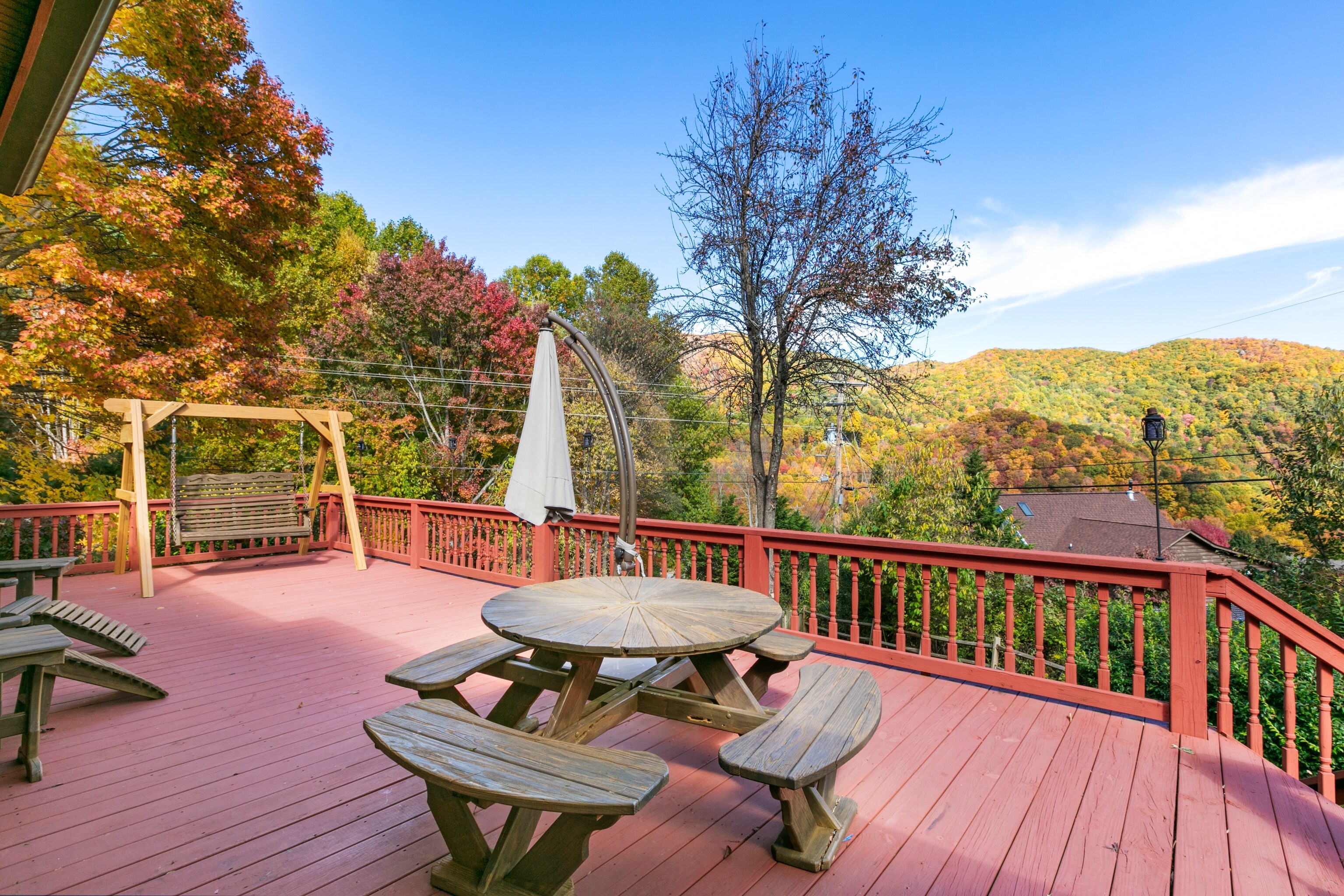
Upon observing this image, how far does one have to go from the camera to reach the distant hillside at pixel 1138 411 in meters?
21.0

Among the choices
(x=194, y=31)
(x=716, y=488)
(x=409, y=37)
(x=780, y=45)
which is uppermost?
(x=409, y=37)

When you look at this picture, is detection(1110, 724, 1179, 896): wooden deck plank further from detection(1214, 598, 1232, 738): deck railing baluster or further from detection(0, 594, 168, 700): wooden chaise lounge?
detection(0, 594, 168, 700): wooden chaise lounge

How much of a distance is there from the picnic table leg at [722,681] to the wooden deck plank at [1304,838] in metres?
1.53

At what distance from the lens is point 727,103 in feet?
32.8

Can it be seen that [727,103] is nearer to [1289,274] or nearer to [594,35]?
[594,35]

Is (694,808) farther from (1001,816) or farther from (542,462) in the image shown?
A: (542,462)

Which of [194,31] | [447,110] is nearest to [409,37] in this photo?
[447,110]

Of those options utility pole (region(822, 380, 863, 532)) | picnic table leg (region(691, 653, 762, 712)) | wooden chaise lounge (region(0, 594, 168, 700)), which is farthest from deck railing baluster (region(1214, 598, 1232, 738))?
utility pole (region(822, 380, 863, 532))

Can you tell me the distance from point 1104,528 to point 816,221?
2113cm

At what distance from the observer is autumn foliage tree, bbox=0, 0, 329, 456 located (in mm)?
6754

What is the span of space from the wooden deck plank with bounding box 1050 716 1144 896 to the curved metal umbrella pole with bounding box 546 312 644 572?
2.15 metres

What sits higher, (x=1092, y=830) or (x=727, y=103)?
(x=727, y=103)

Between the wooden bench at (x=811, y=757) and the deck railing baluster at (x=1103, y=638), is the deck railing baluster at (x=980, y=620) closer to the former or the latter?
the deck railing baluster at (x=1103, y=638)

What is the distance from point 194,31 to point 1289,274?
37940 mm
